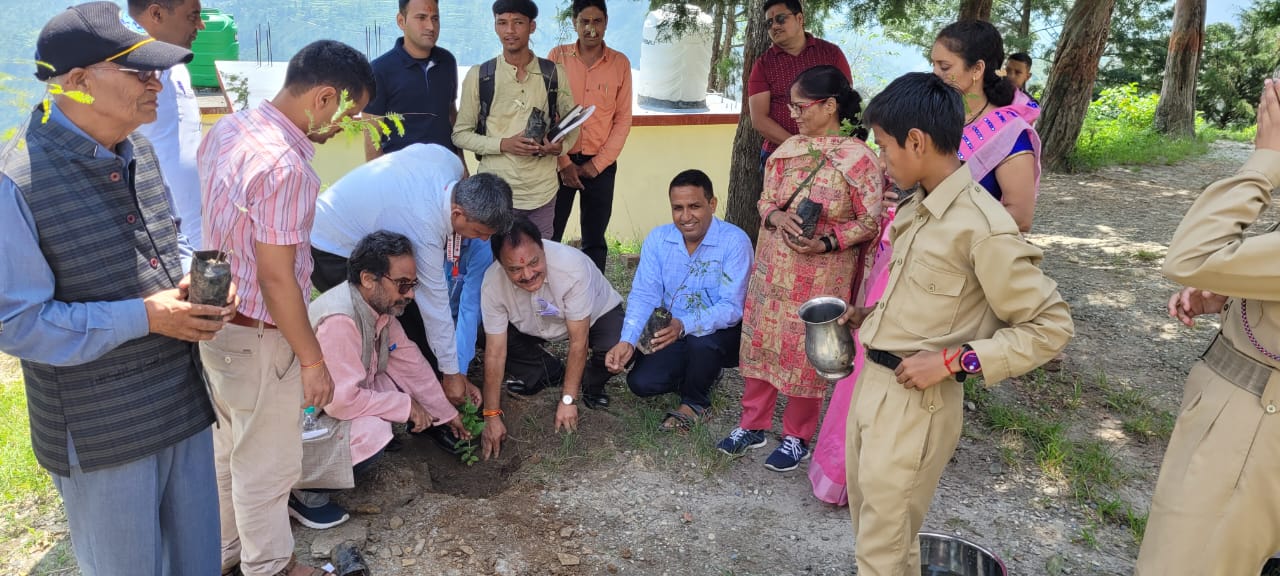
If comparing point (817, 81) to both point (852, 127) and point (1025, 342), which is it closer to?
point (852, 127)

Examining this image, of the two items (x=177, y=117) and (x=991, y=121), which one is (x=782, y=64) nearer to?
(x=991, y=121)

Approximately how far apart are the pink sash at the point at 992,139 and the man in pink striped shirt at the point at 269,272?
2024 millimetres

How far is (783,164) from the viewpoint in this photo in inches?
138

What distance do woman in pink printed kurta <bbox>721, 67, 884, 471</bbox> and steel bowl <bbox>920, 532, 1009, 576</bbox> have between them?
82 cm

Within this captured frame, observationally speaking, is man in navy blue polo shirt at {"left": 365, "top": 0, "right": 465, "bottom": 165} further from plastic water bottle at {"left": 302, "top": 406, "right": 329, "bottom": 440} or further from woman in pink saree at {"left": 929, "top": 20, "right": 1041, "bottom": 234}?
woman in pink saree at {"left": 929, "top": 20, "right": 1041, "bottom": 234}

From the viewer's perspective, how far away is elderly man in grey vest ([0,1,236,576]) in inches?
A: 71.7

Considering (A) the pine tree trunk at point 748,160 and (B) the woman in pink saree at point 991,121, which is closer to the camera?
(B) the woman in pink saree at point 991,121

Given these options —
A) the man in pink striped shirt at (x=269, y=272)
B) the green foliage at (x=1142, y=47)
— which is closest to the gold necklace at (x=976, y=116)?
the man in pink striped shirt at (x=269, y=272)

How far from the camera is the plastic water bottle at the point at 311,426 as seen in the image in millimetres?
3111

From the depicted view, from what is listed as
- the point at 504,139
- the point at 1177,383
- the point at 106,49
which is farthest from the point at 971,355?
the point at 1177,383

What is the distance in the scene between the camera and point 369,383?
3416mm

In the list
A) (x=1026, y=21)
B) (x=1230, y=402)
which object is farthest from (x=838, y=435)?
(x=1026, y=21)

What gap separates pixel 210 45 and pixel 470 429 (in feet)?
19.0

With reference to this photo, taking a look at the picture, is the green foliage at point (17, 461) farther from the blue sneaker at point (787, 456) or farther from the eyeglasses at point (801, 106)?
the eyeglasses at point (801, 106)
